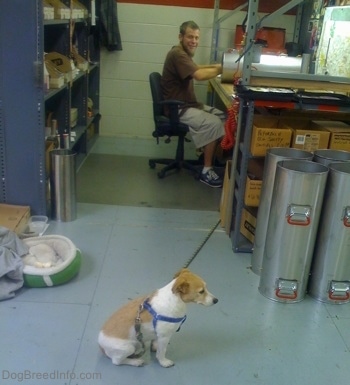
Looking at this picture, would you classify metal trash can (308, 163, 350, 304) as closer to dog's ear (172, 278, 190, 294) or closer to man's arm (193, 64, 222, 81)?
dog's ear (172, 278, 190, 294)

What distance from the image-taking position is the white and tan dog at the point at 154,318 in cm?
181

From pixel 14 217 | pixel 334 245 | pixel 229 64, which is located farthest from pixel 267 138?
pixel 229 64

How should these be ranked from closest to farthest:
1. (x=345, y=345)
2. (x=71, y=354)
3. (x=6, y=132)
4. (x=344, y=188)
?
(x=71, y=354) → (x=345, y=345) → (x=344, y=188) → (x=6, y=132)

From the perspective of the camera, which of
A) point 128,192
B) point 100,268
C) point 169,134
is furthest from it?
point 169,134

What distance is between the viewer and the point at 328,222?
2441 mm

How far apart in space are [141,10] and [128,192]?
7.34ft

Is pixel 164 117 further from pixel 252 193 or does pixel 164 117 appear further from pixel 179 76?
pixel 252 193

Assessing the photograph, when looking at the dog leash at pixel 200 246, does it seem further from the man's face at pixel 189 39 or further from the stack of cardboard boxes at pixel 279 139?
the man's face at pixel 189 39

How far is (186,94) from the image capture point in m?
4.54

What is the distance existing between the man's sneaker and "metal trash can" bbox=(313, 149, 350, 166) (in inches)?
66.4

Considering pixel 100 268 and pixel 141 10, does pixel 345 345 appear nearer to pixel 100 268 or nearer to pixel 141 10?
pixel 100 268

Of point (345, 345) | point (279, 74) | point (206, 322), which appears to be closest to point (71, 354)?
point (206, 322)

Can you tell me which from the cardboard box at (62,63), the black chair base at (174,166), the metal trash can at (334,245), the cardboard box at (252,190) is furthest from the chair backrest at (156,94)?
the metal trash can at (334,245)

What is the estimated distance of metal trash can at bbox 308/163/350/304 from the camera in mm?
2389
